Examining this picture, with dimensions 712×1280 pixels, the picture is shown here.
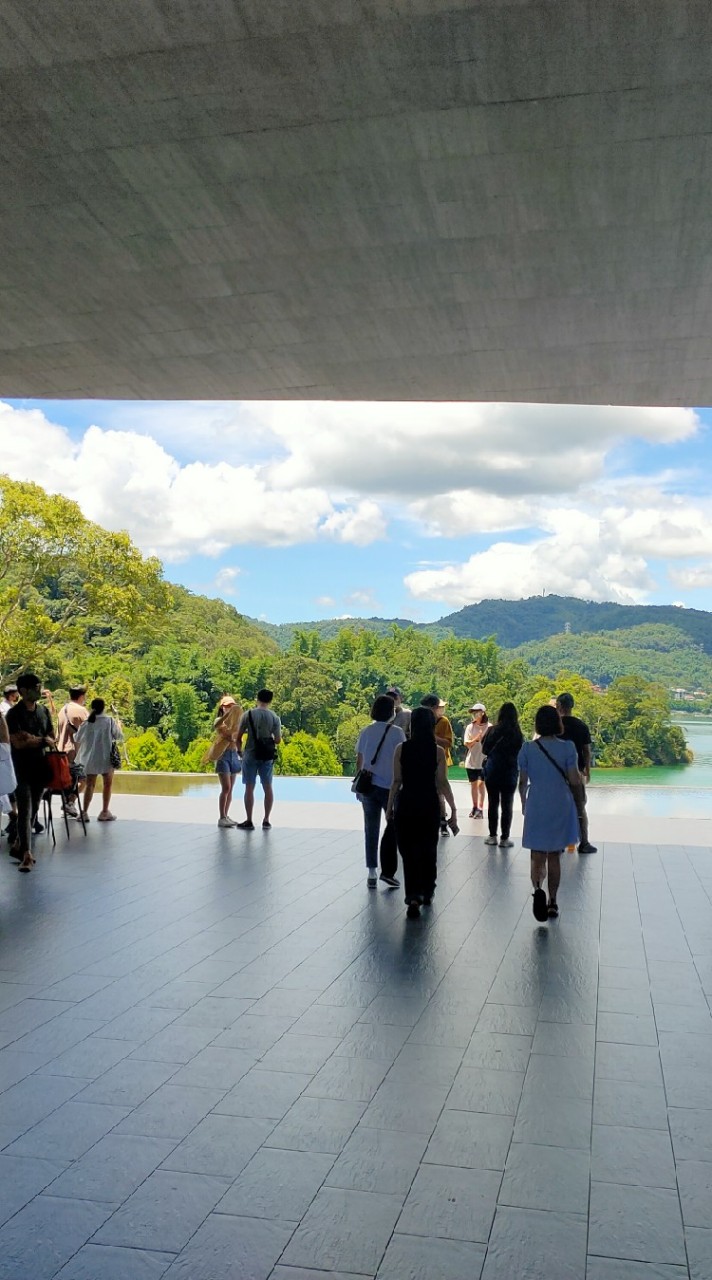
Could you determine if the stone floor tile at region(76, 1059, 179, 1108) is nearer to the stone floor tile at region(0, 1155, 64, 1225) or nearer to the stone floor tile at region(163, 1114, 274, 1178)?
the stone floor tile at region(163, 1114, 274, 1178)

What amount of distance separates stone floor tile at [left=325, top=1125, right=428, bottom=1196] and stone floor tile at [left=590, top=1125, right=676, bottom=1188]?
0.57 metres

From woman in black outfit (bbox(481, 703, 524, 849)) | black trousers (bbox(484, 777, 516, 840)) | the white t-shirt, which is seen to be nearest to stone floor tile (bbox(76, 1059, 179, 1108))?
the white t-shirt

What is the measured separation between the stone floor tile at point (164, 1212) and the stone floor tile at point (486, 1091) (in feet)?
3.31

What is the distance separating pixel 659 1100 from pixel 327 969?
82.9 inches

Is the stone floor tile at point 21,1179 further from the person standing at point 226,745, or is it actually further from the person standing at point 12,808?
the person standing at point 226,745

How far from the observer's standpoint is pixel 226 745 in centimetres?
1072

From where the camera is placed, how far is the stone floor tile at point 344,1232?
2.73m

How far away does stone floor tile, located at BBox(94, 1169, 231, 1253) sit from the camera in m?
2.84

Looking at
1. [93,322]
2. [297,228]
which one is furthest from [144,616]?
[297,228]

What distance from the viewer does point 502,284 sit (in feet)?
27.0

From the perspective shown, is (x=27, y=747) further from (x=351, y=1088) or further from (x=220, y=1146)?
(x=220, y=1146)

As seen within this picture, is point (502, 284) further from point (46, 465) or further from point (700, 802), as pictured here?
point (46, 465)

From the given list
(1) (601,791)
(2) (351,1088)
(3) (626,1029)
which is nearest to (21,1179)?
(2) (351,1088)

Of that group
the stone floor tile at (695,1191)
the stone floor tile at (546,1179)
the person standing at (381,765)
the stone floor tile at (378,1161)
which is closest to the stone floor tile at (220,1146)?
the stone floor tile at (378,1161)
